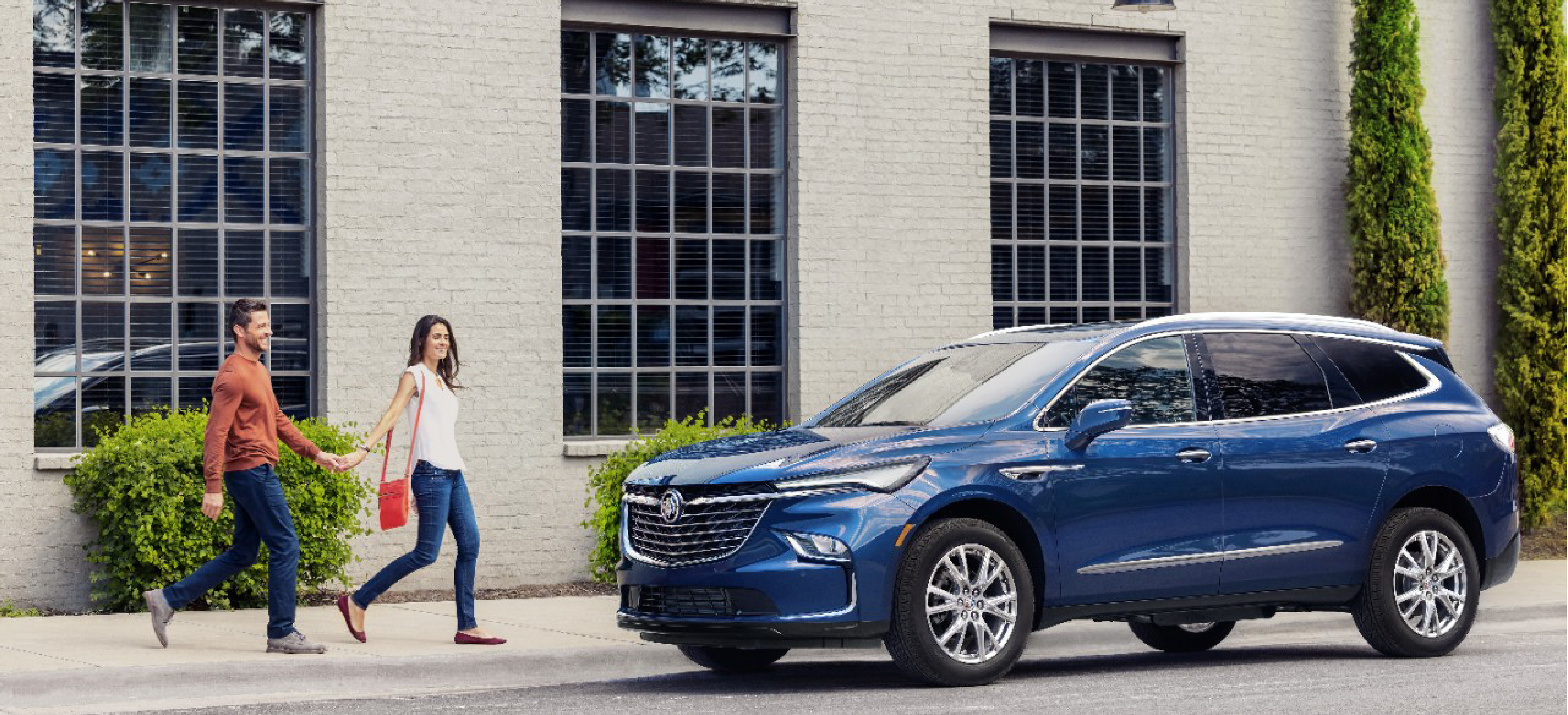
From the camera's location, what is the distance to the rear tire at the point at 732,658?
10547 mm

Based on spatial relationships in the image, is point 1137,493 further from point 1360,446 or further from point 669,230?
point 669,230

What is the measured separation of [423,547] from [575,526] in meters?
4.08

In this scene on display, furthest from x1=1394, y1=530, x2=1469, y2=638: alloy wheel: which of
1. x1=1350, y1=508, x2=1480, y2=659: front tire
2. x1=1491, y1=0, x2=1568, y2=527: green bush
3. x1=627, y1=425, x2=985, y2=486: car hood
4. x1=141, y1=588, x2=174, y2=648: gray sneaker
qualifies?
x1=1491, y1=0, x2=1568, y2=527: green bush

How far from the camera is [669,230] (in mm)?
15539

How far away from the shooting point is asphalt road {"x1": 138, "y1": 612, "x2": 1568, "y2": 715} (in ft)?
30.0

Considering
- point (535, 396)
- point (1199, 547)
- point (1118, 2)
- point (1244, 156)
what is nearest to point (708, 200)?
point (535, 396)

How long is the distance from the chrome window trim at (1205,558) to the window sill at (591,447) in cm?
546

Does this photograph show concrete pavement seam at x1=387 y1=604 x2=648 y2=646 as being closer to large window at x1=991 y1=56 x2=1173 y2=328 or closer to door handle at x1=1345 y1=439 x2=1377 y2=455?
door handle at x1=1345 y1=439 x2=1377 y2=455

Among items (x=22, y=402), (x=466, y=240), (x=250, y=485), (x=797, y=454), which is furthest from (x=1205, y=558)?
(x=22, y=402)

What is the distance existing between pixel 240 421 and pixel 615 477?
13.7 ft

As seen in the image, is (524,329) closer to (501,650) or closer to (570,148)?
(570,148)

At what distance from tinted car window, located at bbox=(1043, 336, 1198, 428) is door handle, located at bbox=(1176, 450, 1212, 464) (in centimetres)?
21

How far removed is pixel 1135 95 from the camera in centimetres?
1734

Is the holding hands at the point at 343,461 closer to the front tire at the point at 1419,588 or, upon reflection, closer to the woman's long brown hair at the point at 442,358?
the woman's long brown hair at the point at 442,358
